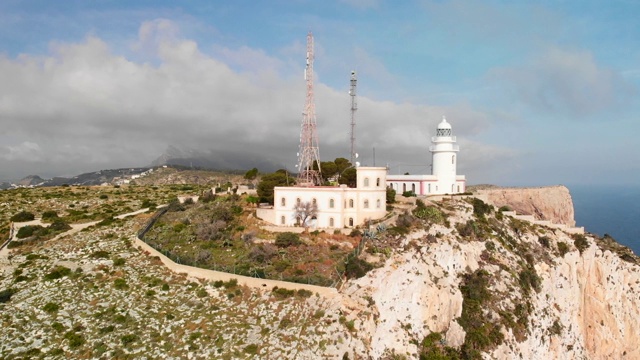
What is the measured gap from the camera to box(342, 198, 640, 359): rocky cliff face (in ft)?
104

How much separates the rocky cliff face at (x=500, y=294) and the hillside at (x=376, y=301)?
5.1 inches

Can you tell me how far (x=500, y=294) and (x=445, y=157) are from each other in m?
23.9

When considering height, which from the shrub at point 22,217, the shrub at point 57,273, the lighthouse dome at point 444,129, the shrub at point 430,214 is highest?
the lighthouse dome at point 444,129

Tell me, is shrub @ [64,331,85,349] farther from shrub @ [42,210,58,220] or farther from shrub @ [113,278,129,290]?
shrub @ [42,210,58,220]

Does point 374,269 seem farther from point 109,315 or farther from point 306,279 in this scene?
point 109,315

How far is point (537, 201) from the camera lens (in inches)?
2793

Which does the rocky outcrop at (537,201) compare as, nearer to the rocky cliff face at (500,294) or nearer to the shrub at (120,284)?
the rocky cliff face at (500,294)

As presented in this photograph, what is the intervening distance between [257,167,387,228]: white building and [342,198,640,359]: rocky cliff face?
610 centimetres

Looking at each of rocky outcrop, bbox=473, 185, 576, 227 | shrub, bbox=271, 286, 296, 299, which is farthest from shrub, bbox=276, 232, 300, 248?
rocky outcrop, bbox=473, 185, 576, 227

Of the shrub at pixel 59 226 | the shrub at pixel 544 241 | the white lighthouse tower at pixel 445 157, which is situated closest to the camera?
the shrub at pixel 59 226

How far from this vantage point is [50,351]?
2441cm

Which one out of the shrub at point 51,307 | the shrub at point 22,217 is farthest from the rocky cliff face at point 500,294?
the shrub at point 22,217

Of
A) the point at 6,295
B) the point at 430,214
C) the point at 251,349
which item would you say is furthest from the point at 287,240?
the point at 6,295

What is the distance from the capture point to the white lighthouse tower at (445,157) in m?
58.8
